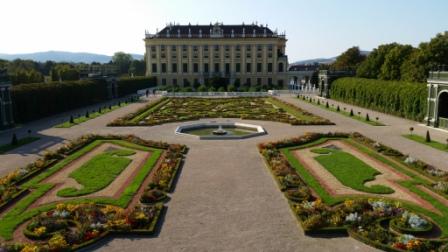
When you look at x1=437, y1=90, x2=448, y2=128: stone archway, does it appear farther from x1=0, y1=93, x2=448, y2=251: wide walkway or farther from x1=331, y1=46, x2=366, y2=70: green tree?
x1=331, y1=46, x2=366, y2=70: green tree

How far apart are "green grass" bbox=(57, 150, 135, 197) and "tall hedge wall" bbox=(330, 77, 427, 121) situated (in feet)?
102

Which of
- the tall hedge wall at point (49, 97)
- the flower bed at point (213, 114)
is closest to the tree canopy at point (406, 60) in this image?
the flower bed at point (213, 114)

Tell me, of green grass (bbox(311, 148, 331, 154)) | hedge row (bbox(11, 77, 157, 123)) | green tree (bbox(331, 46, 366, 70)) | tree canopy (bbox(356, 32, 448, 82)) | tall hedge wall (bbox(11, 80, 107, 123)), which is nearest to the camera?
green grass (bbox(311, 148, 331, 154))

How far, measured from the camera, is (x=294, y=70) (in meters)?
127

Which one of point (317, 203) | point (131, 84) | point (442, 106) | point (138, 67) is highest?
point (138, 67)

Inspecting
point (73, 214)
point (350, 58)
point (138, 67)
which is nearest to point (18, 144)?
point (73, 214)

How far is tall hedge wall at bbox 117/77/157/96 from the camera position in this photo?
80.4 m

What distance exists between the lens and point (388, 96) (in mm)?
49688

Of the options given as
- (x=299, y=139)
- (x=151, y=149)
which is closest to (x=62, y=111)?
(x=151, y=149)

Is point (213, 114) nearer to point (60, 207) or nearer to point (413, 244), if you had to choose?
point (60, 207)

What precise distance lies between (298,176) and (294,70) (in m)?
109

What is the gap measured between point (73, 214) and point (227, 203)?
6.44 meters

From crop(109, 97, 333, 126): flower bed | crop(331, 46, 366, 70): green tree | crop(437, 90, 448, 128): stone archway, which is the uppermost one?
crop(331, 46, 366, 70): green tree

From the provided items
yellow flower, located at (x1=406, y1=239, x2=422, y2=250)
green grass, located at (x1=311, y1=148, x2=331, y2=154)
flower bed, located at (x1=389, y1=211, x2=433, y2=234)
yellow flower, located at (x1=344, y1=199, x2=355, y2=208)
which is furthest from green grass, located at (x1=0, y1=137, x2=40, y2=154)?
yellow flower, located at (x1=406, y1=239, x2=422, y2=250)
